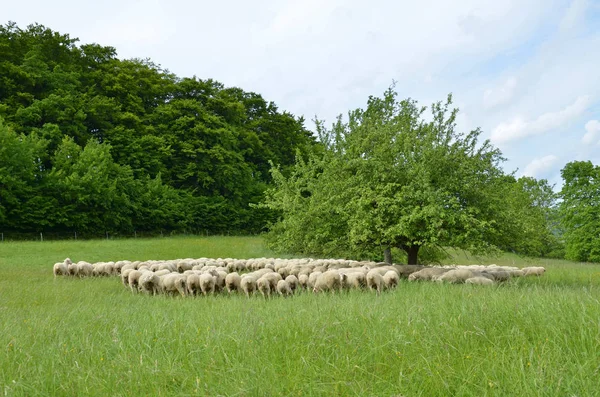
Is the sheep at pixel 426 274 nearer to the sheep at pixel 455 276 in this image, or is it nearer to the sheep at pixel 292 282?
the sheep at pixel 455 276

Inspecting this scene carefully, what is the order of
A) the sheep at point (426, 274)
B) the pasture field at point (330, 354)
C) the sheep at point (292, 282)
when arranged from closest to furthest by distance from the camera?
the pasture field at point (330, 354) < the sheep at point (292, 282) < the sheep at point (426, 274)

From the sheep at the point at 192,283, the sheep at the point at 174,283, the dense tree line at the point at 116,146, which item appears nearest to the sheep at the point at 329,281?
the sheep at the point at 192,283

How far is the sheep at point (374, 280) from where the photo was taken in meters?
10.6

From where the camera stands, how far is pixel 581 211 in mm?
42344

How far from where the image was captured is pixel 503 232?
13617mm

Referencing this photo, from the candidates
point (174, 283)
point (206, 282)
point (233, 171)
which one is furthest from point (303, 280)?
point (233, 171)

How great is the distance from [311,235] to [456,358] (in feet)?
38.8

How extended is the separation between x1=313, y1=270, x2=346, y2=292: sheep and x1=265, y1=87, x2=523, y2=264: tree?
1979 millimetres

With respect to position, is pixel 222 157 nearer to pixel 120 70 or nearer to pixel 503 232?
pixel 120 70

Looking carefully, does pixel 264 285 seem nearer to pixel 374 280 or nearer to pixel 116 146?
pixel 374 280

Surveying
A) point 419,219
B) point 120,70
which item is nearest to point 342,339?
point 419,219

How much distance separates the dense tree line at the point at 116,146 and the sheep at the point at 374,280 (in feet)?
93.2

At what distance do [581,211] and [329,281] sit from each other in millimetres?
39701

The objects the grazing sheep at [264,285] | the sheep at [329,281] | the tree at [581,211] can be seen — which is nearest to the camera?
the grazing sheep at [264,285]
